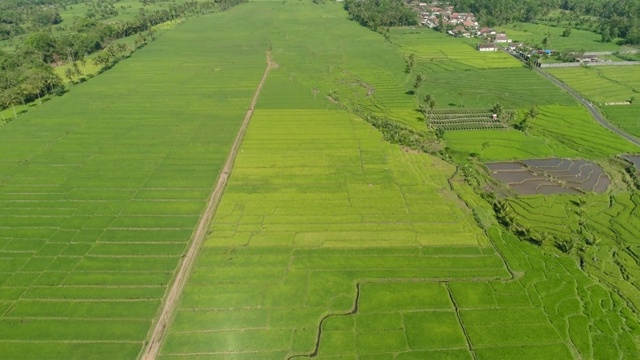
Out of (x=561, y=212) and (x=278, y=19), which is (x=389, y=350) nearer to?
(x=561, y=212)

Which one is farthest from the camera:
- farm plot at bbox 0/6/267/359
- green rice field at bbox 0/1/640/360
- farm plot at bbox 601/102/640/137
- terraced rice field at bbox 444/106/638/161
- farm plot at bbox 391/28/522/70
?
farm plot at bbox 391/28/522/70

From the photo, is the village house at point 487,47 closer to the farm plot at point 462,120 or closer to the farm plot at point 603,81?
the farm plot at point 603,81

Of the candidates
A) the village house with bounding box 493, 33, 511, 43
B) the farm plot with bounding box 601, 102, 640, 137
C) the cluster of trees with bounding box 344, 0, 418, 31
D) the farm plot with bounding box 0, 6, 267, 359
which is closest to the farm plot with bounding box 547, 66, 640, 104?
the farm plot with bounding box 601, 102, 640, 137

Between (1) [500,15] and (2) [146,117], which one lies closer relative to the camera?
(2) [146,117]

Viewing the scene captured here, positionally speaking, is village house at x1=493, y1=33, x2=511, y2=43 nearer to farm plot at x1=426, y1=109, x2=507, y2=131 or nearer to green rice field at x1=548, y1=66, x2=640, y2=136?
green rice field at x1=548, y1=66, x2=640, y2=136

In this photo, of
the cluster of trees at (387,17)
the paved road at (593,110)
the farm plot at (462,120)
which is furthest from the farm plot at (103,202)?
the cluster of trees at (387,17)

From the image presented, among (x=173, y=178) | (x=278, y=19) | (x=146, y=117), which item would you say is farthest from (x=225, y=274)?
(x=278, y=19)

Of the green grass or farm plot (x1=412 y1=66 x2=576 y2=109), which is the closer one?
farm plot (x1=412 y1=66 x2=576 y2=109)

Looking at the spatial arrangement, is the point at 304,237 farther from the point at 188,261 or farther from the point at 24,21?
the point at 24,21
